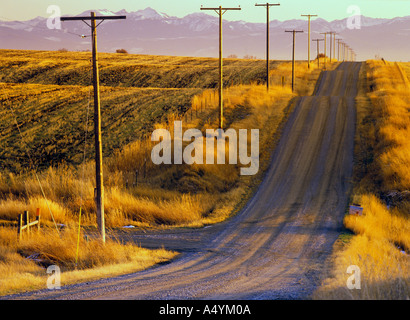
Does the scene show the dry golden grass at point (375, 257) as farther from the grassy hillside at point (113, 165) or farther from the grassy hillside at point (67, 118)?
the grassy hillside at point (67, 118)

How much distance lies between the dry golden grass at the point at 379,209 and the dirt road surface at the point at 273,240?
76 centimetres

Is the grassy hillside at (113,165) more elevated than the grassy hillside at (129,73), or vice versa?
the grassy hillside at (129,73)

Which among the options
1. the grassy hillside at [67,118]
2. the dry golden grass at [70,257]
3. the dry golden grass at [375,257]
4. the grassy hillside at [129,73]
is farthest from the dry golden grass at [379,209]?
the grassy hillside at [129,73]

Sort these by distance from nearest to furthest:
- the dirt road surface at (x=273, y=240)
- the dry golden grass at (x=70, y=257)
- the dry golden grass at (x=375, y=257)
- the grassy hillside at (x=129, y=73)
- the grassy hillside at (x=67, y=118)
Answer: the dry golden grass at (x=375, y=257), the dirt road surface at (x=273, y=240), the dry golden grass at (x=70, y=257), the grassy hillside at (x=67, y=118), the grassy hillside at (x=129, y=73)

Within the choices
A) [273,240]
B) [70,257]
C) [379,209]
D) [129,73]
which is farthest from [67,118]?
[273,240]

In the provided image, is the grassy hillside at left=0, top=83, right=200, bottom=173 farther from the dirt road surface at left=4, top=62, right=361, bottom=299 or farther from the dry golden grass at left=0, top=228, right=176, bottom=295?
the dry golden grass at left=0, top=228, right=176, bottom=295

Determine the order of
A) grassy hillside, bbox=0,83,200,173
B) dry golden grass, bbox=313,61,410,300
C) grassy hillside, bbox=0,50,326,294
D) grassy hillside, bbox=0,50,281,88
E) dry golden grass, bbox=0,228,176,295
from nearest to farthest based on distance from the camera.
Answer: dry golden grass, bbox=313,61,410,300 → dry golden grass, bbox=0,228,176,295 → grassy hillside, bbox=0,50,326,294 → grassy hillside, bbox=0,83,200,173 → grassy hillside, bbox=0,50,281,88

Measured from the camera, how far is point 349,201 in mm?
22656

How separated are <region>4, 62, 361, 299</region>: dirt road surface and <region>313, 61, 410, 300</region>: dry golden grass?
2.51 feet

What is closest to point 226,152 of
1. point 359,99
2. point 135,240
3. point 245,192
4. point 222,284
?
point 245,192

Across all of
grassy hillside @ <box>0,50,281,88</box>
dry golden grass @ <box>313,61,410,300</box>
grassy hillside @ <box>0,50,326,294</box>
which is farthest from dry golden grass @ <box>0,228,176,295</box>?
grassy hillside @ <box>0,50,281,88</box>

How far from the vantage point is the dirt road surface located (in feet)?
35.9

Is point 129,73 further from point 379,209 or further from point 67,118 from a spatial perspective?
point 379,209

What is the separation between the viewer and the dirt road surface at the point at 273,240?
35.9 ft
